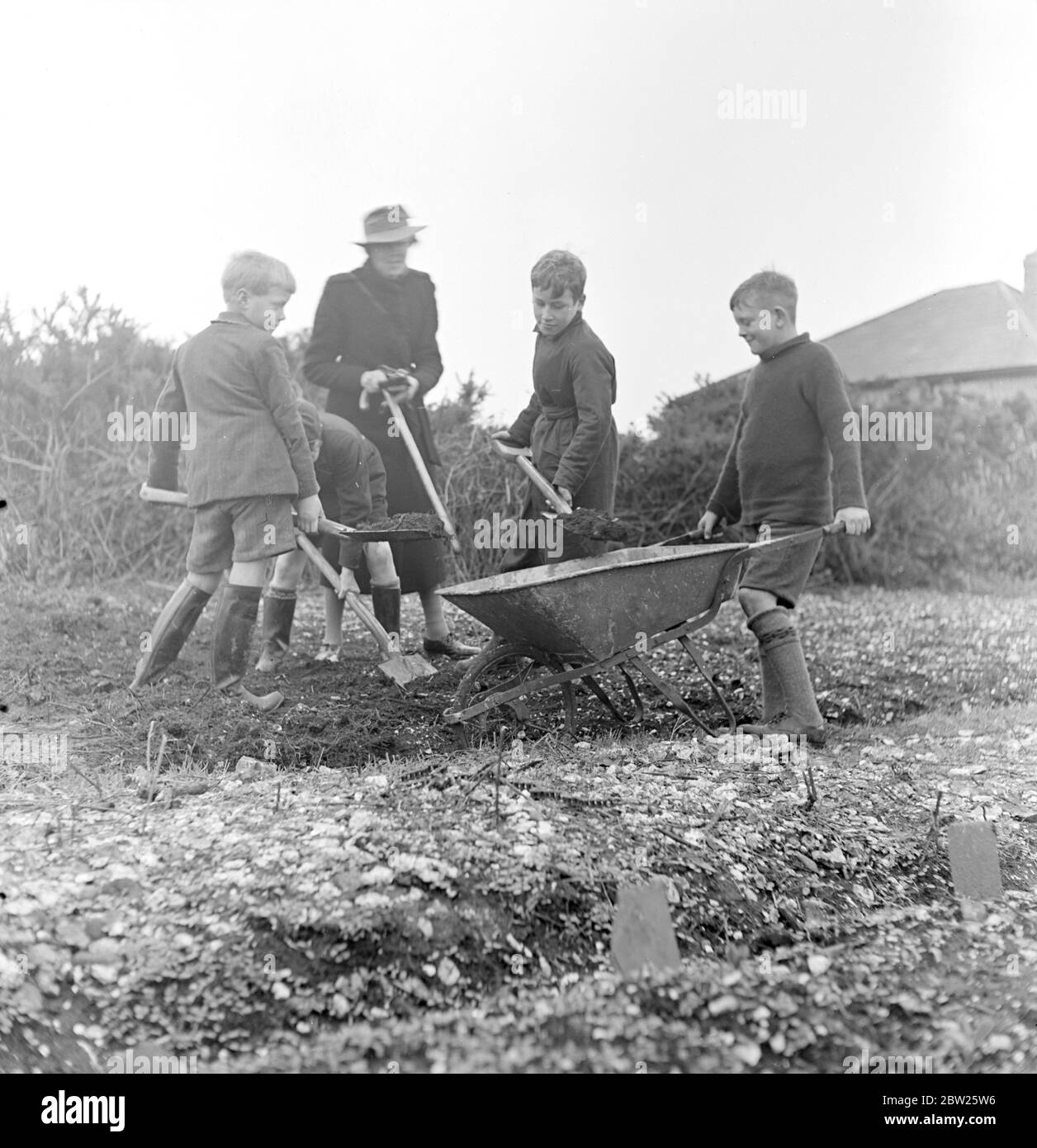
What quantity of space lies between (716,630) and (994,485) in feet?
12.8

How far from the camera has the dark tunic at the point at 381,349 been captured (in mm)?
4906

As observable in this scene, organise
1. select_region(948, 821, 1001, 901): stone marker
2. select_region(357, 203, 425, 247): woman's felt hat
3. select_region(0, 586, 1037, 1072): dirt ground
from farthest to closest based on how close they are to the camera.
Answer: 1. select_region(357, 203, 425, 247): woman's felt hat
2. select_region(948, 821, 1001, 901): stone marker
3. select_region(0, 586, 1037, 1072): dirt ground

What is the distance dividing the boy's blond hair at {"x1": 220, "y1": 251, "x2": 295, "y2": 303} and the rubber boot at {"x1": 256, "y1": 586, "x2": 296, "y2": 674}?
133 centimetres

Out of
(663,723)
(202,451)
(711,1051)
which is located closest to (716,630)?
(663,723)

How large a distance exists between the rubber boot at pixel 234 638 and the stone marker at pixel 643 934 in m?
2.16

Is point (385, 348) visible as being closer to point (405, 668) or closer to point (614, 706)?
point (405, 668)

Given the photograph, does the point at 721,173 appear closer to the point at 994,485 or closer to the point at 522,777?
the point at 522,777

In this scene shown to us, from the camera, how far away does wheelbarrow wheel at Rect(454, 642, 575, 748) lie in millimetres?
3914

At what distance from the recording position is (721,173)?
4.98m

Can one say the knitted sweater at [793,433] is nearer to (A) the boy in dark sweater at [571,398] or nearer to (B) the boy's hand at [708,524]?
(B) the boy's hand at [708,524]

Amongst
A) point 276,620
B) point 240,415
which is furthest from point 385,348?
point 276,620

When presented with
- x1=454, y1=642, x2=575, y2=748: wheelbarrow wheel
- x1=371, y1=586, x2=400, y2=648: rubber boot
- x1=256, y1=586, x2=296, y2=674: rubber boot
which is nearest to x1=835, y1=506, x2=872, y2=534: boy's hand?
x1=454, y1=642, x2=575, y2=748: wheelbarrow wheel

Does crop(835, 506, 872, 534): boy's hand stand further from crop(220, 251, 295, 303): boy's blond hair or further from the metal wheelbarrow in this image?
crop(220, 251, 295, 303): boy's blond hair

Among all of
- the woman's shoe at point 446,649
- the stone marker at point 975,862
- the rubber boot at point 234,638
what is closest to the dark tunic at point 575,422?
the woman's shoe at point 446,649
